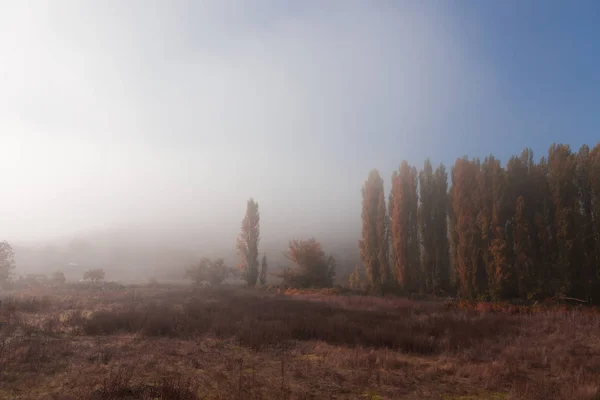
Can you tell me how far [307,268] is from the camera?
36250mm

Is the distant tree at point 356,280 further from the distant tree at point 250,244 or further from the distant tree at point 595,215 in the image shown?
the distant tree at point 595,215

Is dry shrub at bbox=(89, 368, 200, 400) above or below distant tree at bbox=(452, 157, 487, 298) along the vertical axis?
below

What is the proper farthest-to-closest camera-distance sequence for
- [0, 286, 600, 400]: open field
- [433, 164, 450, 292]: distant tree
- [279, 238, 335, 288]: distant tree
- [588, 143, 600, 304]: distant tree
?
[279, 238, 335, 288]: distant tree
[433, 164, 450, 292]: distant tree
[588, 143, 600, 304]: distant tree
[0, 286, 600, 400]: open field

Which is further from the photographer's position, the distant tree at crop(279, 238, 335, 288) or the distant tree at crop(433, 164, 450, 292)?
the distant tree at crop(279, 238, 335, 288)

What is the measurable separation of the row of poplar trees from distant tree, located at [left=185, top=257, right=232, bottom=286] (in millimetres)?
17997

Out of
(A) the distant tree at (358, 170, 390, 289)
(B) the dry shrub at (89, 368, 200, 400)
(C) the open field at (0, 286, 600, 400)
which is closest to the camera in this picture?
(B) the dry shrub at (89, 368, 200, 400)

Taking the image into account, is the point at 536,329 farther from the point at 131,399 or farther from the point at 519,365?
the point at 131,399

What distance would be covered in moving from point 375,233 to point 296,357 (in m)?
27.5

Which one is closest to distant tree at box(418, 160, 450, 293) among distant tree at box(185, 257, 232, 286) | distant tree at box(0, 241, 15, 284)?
distant tree at box(185, 257, 232, 286)

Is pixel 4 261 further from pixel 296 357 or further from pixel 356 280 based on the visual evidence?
pixel 356 280

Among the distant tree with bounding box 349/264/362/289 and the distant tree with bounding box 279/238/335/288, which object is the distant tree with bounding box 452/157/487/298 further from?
the distant tree with bounding box 349/264/362/289

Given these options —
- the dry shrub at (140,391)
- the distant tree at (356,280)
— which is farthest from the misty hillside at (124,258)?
the dry shrub at (140,391)

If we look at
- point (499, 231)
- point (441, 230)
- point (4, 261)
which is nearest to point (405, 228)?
point (441, 230)

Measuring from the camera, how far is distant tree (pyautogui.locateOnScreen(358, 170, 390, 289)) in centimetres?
3366
